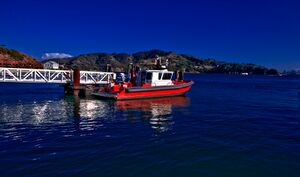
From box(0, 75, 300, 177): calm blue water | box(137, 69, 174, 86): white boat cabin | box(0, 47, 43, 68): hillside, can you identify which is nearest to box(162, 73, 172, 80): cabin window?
box(137, 69, 174, 86): white boat cabin

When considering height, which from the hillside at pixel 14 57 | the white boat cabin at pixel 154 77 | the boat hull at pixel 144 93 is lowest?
the boat hull at pixel 144 93

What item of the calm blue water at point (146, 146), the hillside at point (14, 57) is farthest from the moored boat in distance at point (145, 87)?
the hillside at point (14, 57)

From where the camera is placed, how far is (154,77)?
32188 millimetres

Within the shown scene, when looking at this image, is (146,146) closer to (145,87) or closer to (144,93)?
(145,87)

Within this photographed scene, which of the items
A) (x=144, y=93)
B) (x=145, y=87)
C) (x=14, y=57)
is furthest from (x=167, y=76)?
(x=14, y=57)

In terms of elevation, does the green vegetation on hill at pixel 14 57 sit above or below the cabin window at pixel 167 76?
above

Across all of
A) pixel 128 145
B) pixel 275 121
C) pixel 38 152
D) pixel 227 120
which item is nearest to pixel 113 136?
pixel 128 145

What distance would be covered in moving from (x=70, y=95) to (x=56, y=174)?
88.2ft

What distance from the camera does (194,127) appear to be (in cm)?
1633

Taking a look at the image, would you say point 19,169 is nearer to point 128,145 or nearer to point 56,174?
point 56,174

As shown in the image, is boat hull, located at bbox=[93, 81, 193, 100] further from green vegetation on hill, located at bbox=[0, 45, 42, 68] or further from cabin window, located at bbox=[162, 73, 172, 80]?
green vegetation on hill, located at bbox=[0, 45, 42, 68]

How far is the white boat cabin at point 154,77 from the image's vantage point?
106ft

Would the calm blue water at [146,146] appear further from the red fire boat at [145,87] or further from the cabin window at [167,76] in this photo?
the cabin window at [167,76]

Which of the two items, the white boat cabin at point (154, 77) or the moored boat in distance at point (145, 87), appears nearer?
the moored boat in distance at point (145, 87)
